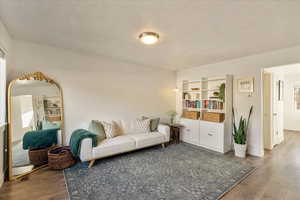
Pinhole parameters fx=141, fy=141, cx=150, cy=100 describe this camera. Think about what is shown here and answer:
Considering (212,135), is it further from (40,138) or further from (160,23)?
(40,138)

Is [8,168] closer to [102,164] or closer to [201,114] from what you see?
[102,164]

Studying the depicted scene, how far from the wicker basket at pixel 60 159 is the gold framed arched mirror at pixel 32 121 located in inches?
9.8

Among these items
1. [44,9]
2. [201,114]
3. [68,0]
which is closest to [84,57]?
[44,9]

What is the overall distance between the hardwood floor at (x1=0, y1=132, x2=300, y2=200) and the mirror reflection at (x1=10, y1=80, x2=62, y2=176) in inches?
13.1

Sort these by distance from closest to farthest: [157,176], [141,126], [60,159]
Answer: [157,176] → [60,159] → [141,126]

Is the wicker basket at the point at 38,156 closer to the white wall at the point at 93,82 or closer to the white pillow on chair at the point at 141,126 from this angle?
the white wall at the point at 93,82

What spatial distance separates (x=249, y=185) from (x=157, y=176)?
1.41m

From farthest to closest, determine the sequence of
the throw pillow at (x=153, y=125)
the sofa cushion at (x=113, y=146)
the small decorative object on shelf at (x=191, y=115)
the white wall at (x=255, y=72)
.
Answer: the small decorative object on shelf at (x=191, y=115), the throw pillow at (x=153, y=125), the white wall at (x=255, y=72), the sofa cushion at (x=113, y=146)

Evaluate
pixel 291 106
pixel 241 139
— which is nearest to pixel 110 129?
pixel 241 139

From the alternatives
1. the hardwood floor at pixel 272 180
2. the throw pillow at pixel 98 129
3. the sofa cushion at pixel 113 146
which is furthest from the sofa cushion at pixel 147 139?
the hardwood floor at pixel 272 180

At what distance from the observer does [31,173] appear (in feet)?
8.13

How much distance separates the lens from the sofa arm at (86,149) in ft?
8.52

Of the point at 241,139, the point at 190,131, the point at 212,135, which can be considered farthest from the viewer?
the point at 190,131

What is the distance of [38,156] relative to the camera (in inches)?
105
